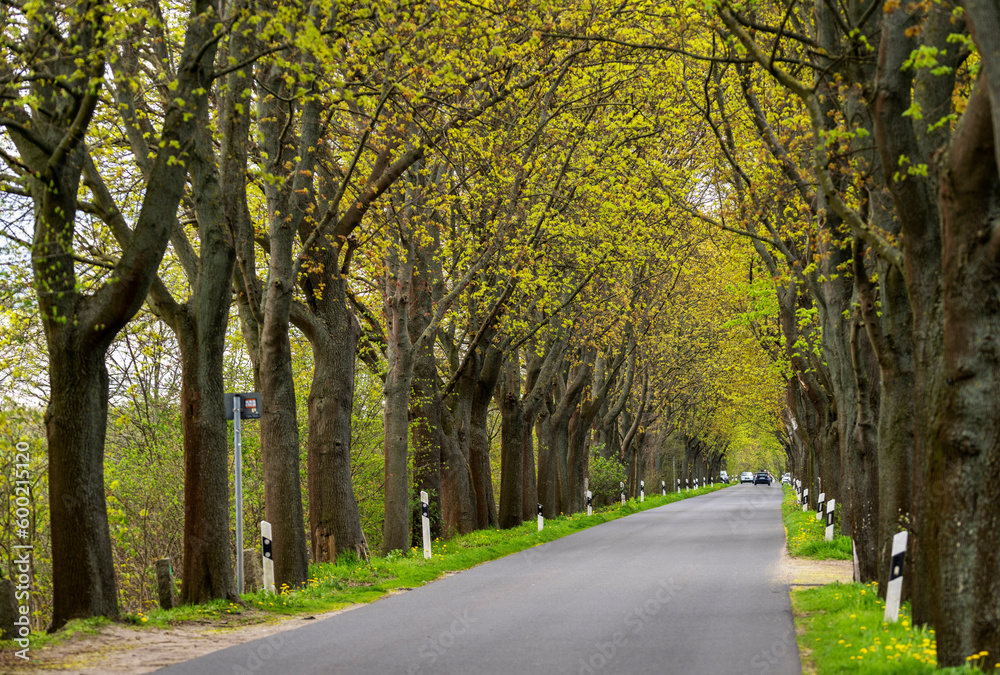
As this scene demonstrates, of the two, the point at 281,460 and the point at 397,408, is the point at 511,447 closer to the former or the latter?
the point at 397,408

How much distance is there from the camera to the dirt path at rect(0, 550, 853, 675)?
834 centimetres

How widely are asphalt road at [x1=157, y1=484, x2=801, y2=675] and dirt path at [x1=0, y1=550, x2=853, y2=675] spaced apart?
0.33 metres

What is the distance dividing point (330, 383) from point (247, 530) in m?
8.58

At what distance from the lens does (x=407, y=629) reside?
407 inches

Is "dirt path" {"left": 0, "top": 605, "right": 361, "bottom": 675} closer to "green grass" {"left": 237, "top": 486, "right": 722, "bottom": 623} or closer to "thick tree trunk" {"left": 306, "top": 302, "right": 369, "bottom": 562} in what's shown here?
"green grass" {"left": 237, "top": 486, "right": 722, "bottom": 623}

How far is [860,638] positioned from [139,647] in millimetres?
6517

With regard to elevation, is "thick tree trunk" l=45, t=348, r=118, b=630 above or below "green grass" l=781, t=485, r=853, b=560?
above

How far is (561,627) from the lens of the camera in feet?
34.3

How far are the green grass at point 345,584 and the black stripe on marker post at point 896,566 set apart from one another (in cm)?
668

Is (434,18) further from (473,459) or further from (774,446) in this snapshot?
(774,446)

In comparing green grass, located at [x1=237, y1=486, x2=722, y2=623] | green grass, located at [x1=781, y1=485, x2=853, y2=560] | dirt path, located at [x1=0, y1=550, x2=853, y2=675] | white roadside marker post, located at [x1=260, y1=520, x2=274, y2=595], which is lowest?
green grass, located at [x1=781, y1=485, x2=853, y2=560]

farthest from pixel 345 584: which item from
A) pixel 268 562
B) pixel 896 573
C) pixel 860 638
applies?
pixel 896 573

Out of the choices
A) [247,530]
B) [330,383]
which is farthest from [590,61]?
[247,530]

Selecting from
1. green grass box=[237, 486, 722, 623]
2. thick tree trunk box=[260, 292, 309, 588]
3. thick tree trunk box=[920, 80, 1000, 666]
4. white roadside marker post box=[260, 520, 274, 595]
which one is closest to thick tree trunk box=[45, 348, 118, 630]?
green grass box=[237, 486, 722, 623]
